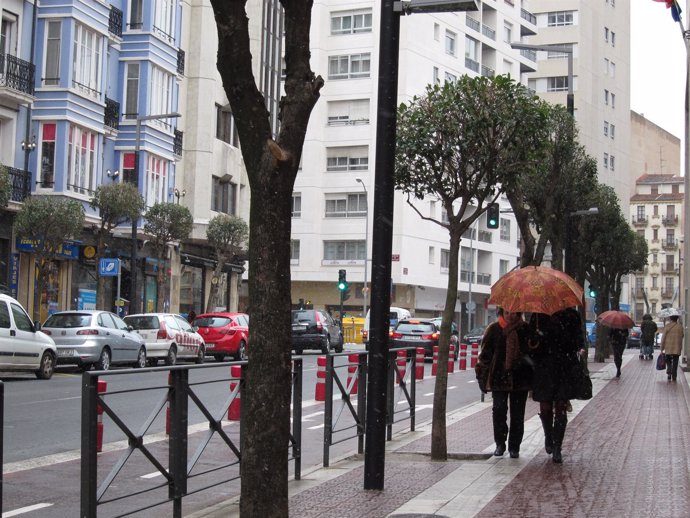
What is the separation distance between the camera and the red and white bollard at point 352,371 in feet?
39.6

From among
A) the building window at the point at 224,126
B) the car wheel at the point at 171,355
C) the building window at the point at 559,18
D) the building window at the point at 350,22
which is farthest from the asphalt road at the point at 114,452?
the building window at the point at 559,18

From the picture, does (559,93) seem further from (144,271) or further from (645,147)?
(144,271)

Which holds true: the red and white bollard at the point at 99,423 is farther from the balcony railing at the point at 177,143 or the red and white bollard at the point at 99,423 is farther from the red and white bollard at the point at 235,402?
the balcony railing at the point at 177,143

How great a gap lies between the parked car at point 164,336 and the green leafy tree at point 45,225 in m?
2.85

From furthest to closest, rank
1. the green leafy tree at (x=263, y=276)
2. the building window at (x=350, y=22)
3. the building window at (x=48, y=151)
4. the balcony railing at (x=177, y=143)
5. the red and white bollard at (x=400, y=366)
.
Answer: the building window at (x=350, y=22)
the balcony railing at (x=177, y=143)
the building window at (x=48, y=151)
the red and white bollard at (x=400, y=366)
the green leafy tree at (x=263, y=276)

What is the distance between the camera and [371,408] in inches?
383

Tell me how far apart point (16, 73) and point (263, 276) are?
2981 centimetres

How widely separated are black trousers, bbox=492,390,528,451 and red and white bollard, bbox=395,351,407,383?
7.96 ft

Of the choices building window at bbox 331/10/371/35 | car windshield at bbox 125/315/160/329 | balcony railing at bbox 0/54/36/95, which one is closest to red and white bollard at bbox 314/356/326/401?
car windshield at bbox 125/315/160/329

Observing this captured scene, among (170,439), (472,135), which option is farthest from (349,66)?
(170,439)

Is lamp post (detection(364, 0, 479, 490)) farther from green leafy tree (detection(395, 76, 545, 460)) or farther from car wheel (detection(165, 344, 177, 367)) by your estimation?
car wheel (detection(165, 344, 177, 367))

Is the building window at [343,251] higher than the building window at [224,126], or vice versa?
the building window at [224,126]

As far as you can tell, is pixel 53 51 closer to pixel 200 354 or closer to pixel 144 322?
pixel 144 322

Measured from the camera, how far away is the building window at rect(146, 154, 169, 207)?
1689 inches
